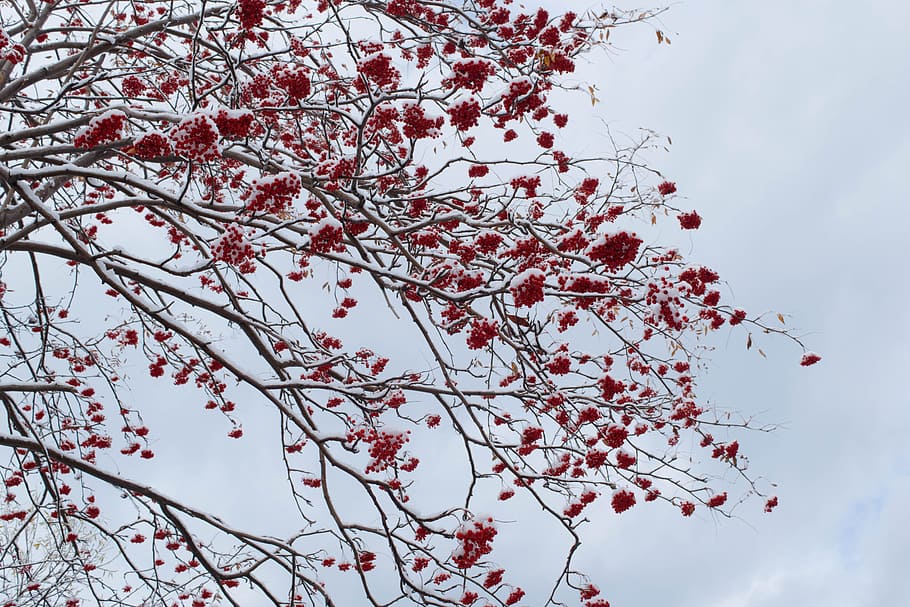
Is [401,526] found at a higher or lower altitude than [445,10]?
lower

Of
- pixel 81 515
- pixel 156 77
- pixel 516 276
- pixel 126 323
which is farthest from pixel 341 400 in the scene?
pixel 156 77

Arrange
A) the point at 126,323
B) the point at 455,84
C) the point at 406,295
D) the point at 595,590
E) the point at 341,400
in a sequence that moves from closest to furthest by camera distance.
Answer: the point at 455,84 < the point at 406,295 < the point at 595,590 < the point at 341,400 < the point at 126,323

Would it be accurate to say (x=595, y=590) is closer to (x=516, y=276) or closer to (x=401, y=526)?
(x=401, y=526)

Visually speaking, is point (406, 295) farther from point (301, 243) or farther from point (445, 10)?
point (445, 10)

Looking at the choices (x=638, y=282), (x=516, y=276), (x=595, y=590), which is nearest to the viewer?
(x=516, y=276)

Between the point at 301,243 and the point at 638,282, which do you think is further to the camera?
the point at 638,282

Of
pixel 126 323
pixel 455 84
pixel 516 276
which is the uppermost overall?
pixel 126 323

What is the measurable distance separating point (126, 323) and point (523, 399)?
15.1 ft

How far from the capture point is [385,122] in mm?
3703

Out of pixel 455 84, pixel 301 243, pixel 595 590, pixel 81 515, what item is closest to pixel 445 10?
pixel 455 84

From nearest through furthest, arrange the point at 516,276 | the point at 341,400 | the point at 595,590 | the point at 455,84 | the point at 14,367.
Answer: the point at 516,276, the point at 455,84, the point at 595,590, the point at 341,400, the point at 14,367

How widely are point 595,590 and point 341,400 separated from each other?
224 centimetres

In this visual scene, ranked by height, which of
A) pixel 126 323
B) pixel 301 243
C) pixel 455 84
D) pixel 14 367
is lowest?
pixel 301 243

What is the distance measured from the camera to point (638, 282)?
4.14 m
